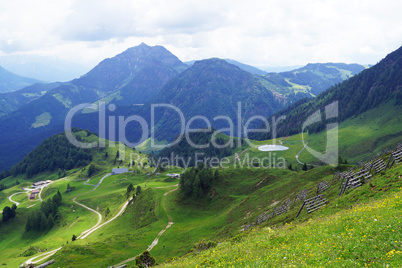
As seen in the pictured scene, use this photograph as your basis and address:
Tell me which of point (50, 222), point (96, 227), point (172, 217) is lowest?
point (50, 222)

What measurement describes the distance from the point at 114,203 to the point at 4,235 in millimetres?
70429

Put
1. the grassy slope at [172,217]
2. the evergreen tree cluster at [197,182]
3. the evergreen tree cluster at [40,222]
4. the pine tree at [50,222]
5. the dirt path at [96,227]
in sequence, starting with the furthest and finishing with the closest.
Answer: the pine tree at [50,222], the evergreen tree cluster at [40,222], the evergreen tree cluster at [197,182], the dirt path at [96,227], the grassy slope at [172,217]

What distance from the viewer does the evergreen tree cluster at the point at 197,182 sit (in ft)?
422

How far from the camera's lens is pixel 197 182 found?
424ft

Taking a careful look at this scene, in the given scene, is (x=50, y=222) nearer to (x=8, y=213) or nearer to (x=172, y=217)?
(x=8, y=213)

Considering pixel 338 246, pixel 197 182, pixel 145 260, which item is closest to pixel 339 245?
pixel 338 246

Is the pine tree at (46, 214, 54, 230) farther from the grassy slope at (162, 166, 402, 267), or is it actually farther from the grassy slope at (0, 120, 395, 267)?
the grassy slope at (162, 166, 402, 267)

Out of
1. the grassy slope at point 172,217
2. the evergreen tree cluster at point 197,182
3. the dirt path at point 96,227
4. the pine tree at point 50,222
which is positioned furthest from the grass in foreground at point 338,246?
the pine tree at point 50,222

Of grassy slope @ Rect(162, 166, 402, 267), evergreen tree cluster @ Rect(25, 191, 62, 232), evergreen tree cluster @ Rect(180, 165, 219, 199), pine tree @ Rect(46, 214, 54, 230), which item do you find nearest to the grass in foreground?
grassy slope @ Rect(162, 166, 402, 267)

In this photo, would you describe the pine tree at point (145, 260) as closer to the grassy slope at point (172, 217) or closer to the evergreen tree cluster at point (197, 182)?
the grassy slope at point (172, 217)

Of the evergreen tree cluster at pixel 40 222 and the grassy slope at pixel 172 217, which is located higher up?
the grassy slope at pixel 172 217

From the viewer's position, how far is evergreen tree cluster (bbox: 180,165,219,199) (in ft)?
422

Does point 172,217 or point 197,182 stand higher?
point 197,182

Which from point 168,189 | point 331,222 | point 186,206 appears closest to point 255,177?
point 186,206
